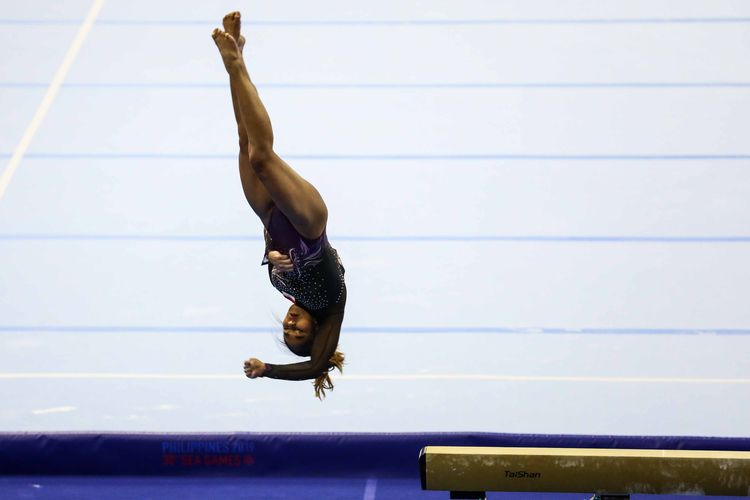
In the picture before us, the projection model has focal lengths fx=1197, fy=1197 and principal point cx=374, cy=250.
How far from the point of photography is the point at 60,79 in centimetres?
748

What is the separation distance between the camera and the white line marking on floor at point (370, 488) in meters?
4.72

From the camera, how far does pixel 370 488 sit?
4785 millimetres

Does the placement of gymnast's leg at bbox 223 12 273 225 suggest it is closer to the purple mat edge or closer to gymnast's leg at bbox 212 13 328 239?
gymnast's leg at bbox 212 13 328 239

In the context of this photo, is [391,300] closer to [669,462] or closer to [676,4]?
[669,462]

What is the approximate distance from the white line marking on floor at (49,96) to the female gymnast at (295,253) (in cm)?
281

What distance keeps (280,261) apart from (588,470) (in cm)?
122

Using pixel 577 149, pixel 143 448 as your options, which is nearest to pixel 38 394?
pixel 143 448

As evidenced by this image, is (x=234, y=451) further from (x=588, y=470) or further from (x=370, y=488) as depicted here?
(x=588, y=470)

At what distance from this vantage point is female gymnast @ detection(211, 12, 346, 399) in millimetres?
3877

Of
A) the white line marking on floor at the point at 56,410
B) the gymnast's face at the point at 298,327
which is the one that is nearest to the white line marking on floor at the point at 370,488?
the gymnast's face at the point at 298,327

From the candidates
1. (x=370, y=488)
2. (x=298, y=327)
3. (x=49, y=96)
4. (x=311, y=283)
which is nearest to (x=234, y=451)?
(x=370, y=488)

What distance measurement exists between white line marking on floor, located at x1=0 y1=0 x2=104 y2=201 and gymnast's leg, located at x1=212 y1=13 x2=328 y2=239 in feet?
9.77

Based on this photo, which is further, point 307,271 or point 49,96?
point 49,96

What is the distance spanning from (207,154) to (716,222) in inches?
111
